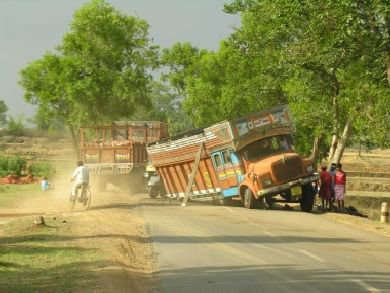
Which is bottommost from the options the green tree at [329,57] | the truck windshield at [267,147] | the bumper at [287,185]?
the bumper at [287,185]

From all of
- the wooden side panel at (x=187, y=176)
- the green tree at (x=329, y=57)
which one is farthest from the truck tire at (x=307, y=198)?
the wooden side panel at (x=187, y=176)

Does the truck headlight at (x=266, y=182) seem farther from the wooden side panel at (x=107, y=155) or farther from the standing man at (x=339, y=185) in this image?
the wooden side panel at (x=107, y=155)

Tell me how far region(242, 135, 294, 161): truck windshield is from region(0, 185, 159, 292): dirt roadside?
4.48 metres

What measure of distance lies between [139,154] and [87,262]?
71.9 ft

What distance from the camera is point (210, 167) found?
88.8 ft

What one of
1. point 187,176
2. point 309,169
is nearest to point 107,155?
point 187,176

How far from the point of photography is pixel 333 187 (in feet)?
84.3

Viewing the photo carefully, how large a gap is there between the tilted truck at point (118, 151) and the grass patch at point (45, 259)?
50.5ft

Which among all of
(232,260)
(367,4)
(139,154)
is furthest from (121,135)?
(232,260)

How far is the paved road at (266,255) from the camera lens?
10703 mm

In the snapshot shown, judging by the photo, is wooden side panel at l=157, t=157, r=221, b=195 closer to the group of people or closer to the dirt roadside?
the dirt roadside

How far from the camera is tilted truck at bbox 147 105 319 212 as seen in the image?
80.0ft

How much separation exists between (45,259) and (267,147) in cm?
1408

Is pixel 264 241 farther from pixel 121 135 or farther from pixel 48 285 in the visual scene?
pixel 121 135
